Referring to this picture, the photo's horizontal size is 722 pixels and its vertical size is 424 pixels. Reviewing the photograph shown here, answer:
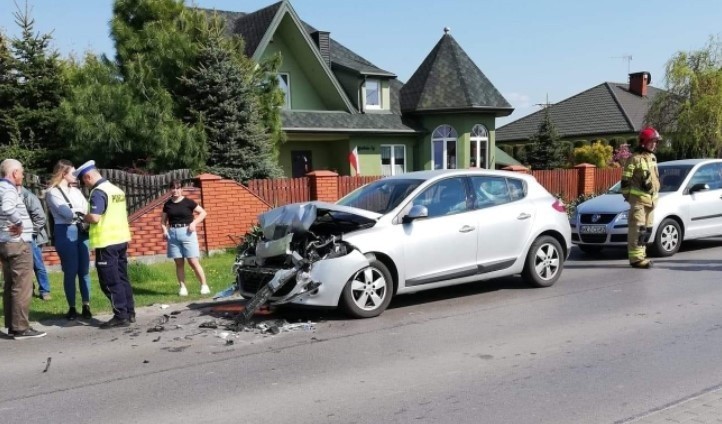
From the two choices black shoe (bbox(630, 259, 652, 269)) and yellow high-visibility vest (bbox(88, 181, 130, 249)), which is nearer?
yellow high-visibility vest (bbox(88, 181, 130, 249))

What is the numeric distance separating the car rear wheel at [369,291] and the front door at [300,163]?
57.6ft

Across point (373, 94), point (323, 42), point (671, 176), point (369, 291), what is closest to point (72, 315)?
point (369, 291)

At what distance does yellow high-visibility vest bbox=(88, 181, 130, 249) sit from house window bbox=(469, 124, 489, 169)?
20.0m

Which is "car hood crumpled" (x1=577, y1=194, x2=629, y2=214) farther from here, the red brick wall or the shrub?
the shrub

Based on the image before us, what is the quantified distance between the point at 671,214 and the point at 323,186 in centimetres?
691

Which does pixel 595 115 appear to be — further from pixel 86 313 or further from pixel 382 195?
pixel 86 313

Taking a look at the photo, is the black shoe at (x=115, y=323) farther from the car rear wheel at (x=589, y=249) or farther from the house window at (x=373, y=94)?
the house window at (x=373, y=94)

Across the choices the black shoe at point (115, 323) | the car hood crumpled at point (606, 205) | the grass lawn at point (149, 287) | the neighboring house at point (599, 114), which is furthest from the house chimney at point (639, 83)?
the black shoe at point (115, 323)

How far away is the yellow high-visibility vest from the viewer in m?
6.78

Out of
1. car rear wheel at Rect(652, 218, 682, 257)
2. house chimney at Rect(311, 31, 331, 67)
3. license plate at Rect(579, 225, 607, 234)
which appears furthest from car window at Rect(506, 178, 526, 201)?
house chimney at Rect(311, 31, 331, 67)

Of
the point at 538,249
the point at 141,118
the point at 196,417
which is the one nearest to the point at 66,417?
the point at 196,417

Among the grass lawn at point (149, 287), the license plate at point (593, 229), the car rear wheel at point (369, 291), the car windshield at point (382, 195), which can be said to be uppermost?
the car windshield at point (382, 195)

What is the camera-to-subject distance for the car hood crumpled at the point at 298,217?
6.98 m

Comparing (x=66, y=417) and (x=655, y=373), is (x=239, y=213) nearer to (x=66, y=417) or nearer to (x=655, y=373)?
(x=66, y=417)
